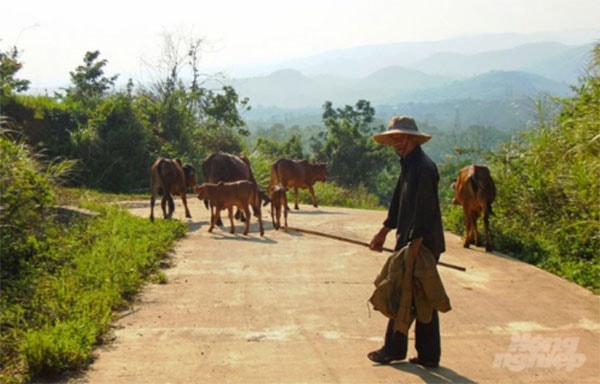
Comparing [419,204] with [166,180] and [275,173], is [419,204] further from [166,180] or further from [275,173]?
[275,173]

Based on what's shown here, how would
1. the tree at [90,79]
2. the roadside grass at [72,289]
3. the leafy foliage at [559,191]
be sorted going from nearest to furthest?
1. the roadside grass at [72,289]
2. the leafy foliage at [559,191]
3. the tree at [90,79]

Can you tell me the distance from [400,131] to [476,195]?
587 centimetres

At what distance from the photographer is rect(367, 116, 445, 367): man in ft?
19.0

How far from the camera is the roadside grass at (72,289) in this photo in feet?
18.5

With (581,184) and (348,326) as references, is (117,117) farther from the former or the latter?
(348,326)

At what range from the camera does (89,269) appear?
8.37 meters

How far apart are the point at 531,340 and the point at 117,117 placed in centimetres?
1811

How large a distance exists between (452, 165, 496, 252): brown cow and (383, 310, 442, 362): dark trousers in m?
5.84

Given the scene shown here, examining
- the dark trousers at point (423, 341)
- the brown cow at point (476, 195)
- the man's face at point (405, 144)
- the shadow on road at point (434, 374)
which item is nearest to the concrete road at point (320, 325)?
the shadow on road at point (434, 374)

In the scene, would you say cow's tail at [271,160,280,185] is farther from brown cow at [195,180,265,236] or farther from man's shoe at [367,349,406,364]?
man's shoe at [367,349,406,364]

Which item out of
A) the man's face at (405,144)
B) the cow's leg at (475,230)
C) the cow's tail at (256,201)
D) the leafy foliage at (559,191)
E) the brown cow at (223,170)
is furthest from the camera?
the brown cow at (223,170)

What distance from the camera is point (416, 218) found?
19.0 feet

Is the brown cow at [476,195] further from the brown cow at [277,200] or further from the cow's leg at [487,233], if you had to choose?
the brown cow at [277,200]

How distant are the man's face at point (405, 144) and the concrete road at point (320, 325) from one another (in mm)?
1744
